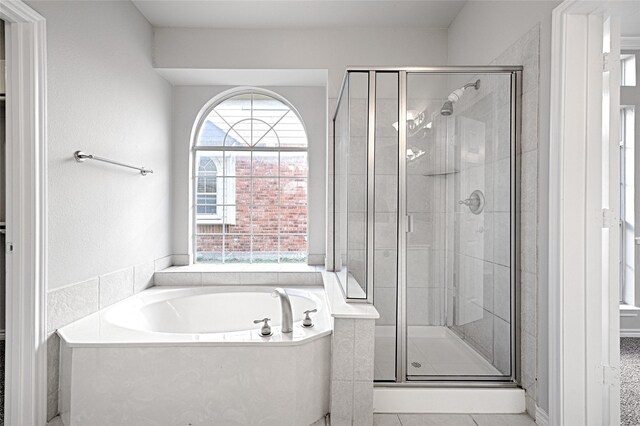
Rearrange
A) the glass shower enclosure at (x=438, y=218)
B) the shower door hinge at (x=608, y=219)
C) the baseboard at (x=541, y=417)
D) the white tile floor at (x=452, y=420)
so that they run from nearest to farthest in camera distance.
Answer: the shower door hinge at (x=608, y=219) < the baseboard at (x=541, y=417) < the white tile floor at (x=452, y=420) < the glass shower enclosure at (x=438, y=218)

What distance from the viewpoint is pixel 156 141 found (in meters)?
3.08

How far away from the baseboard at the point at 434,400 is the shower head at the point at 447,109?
148cm

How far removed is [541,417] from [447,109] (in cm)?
161

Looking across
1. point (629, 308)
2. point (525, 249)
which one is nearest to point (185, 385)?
point (525, 249)

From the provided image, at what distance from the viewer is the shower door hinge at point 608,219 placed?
63.2 inches

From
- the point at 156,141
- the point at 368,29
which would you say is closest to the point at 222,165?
the point at 156,141

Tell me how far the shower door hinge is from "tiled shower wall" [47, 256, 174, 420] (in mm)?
2624

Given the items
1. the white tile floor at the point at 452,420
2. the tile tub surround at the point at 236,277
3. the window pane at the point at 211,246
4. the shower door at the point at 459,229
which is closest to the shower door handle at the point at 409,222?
the shower door at the point at 459,229

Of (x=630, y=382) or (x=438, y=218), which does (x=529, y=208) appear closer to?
(x=438, y=218)

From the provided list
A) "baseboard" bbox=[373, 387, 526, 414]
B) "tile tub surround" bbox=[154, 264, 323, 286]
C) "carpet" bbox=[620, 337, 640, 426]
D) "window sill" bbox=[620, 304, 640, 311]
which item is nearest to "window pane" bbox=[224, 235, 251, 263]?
"tile tub surround" bbox=[154, 264, 323, 286]

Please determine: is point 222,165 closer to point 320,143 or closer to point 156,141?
point 156,141

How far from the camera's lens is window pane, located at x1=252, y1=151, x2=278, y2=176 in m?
3.54

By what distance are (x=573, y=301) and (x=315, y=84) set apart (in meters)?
2.61

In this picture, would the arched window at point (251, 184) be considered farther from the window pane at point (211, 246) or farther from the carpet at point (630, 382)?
the carpet at point (630, 382)
